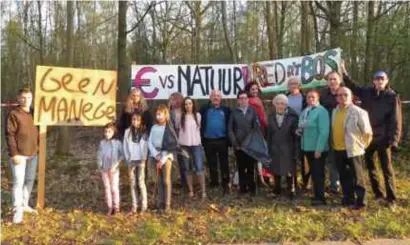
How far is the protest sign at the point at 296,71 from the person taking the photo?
911cm

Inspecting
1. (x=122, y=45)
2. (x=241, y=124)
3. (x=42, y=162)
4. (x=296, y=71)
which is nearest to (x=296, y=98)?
(x=241, y=124)

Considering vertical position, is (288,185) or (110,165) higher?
(110,165)

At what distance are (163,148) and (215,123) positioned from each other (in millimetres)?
1020

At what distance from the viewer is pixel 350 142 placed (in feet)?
23.9

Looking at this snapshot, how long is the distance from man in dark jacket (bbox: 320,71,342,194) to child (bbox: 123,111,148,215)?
2812 mm

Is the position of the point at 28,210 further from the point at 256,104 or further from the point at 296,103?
the point at 296,103

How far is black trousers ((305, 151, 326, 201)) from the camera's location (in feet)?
25.1

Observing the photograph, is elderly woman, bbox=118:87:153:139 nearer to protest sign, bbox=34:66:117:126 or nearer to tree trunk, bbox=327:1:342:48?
protest sign, bbox=34:66:117:126

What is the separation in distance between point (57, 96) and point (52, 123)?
43cm

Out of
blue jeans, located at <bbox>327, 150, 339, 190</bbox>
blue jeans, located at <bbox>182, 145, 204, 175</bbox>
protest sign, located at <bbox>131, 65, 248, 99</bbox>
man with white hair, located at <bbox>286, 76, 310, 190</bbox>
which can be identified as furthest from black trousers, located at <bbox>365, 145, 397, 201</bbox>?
protest sign, located at <bbox>131, 65, 248, 99</bbox>

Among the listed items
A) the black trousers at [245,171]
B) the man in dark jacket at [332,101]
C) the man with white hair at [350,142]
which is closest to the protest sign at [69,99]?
the black trousers at [245,171]

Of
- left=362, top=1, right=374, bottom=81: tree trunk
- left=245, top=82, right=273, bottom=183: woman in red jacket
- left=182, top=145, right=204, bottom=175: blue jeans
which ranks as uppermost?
left=362, top=1, right=374, bottom=81: tree trunk

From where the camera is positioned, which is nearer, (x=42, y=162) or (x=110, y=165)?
(x=110, y=165)

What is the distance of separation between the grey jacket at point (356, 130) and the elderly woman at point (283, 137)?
0.87 m
